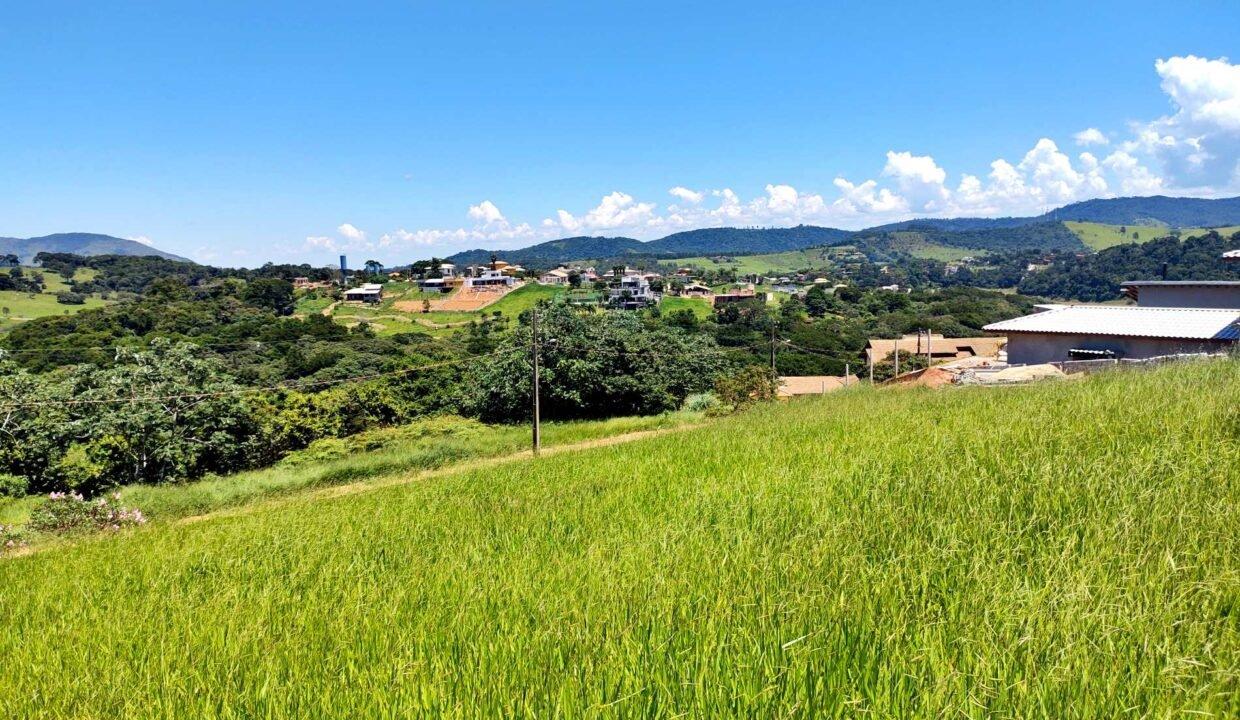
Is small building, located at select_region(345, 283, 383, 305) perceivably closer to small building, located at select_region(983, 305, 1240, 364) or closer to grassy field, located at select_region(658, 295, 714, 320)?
grassy field, located at select_region(658, 295, 714, 320)

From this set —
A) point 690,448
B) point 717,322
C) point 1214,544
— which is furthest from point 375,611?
point 717,322

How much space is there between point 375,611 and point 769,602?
208 cm

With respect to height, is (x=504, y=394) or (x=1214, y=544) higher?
(x=1214, y=544)

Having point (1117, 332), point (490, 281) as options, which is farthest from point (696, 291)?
point (1117, 332)

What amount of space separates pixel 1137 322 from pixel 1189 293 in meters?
3.23

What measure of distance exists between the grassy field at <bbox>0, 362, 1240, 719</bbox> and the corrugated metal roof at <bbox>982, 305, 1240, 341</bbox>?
54.9 feet

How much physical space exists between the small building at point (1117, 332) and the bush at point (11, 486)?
3525 centimetres

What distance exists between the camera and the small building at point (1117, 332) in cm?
1761

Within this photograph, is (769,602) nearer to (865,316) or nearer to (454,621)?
(454,621)

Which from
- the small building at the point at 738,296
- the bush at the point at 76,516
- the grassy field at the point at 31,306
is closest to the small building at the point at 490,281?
the small building at the point at 738,296

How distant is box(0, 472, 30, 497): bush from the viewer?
21.3 meters

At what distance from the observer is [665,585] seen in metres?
2.90

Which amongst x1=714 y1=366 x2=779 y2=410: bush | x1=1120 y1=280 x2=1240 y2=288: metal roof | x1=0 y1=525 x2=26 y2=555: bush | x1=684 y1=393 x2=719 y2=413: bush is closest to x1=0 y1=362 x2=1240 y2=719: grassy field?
x1=0 y1=525 x2=26 y2=555: bush

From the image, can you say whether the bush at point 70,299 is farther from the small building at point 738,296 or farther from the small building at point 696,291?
the small building at point 738,296
